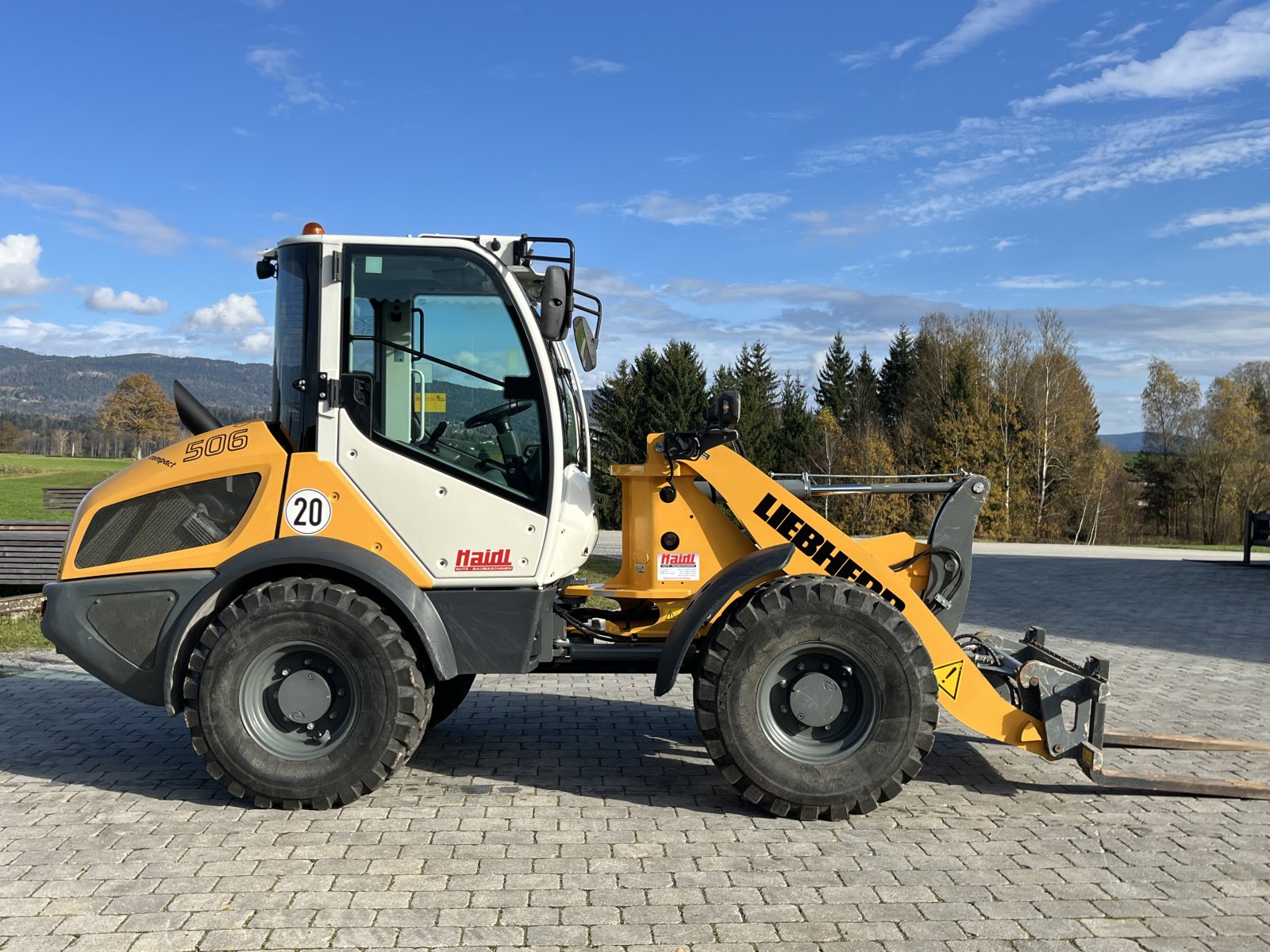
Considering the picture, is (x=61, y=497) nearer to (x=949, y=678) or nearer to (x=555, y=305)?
(x=555, y=305)

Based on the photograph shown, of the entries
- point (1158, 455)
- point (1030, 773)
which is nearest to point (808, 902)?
point (1030, 773)

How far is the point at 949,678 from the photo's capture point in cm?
505

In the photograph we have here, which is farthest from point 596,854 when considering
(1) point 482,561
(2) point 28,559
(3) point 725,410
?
(2) point 28,559

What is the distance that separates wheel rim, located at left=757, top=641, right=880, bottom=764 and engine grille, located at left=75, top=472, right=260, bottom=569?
2.80 metres

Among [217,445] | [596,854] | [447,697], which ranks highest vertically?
[217,445]

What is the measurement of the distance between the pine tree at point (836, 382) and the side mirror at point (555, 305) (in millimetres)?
59435

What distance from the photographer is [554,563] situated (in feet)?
17.2

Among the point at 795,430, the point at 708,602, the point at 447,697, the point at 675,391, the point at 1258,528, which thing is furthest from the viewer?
the point at 795,430

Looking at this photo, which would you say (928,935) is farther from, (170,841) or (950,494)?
(170,841)

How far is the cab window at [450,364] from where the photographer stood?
511 cm

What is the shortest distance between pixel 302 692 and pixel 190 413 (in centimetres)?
180

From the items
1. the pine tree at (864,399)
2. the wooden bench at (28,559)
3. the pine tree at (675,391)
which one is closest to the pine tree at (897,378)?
the pine tree at (864,399)

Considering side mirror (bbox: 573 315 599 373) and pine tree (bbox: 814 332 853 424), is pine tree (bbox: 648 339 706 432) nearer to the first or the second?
pine tree (bbox: 814 332 853 424)

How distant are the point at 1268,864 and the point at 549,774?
11.4 ft
